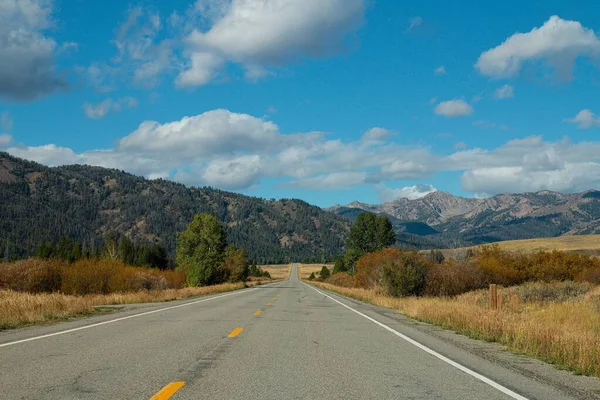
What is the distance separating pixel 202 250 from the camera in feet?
200

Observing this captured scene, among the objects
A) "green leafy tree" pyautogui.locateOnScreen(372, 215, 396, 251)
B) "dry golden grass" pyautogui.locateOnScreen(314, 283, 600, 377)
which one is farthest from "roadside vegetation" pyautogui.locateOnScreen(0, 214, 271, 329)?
"green leafy tree" pyautogui.locateOnScreen(372, 215, 396, 251)

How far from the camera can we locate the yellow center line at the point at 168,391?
598cm

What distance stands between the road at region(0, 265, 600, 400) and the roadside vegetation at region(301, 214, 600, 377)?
91 centimetres

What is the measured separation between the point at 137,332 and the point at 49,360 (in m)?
4.12

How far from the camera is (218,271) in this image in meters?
65.1

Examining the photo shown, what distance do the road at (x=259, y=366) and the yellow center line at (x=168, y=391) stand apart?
1cm

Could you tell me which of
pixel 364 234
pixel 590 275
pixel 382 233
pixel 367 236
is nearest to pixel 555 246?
pixel 382 233

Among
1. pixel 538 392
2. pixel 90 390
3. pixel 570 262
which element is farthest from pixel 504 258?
pixel 90 390

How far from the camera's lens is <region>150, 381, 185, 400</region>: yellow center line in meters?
5.98

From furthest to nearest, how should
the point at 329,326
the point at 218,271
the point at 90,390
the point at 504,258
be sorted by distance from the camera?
1. the point at 218,271
2. the point at 504,258
3. the point at 329,326
4. the point at 90,390

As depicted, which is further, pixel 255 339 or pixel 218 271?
pixel 218 271

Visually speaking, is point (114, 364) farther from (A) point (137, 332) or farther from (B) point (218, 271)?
(B) point (218, 271)

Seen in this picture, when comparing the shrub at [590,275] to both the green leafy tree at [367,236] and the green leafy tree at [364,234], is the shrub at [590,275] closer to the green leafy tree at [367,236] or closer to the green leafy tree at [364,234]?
the green leafy tree at [367,236]

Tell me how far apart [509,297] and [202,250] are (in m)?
41.8
